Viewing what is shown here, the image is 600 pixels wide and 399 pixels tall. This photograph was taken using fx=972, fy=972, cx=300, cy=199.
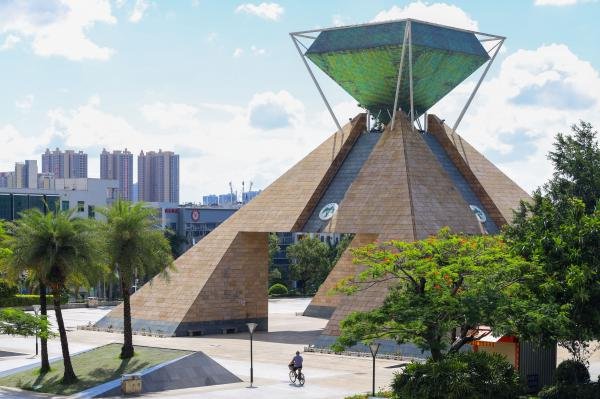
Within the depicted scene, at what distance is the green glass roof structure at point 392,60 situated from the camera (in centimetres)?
6419

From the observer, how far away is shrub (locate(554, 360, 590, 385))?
114 feet

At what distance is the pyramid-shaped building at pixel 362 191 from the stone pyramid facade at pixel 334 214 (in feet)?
0.28

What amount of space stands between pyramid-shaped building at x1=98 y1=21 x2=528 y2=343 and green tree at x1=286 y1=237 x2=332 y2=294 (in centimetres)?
2820

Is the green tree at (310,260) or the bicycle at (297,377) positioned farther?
the green tree at (310,260)

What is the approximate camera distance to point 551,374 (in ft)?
128

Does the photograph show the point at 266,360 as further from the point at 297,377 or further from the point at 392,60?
the point at 392,60

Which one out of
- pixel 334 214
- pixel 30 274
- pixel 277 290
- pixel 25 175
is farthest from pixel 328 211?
pixel 25 175

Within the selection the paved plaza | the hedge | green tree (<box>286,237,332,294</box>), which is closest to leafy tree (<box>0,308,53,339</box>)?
the paved plaza

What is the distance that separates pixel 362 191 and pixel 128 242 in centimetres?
1820

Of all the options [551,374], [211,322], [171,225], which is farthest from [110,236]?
[171,225]

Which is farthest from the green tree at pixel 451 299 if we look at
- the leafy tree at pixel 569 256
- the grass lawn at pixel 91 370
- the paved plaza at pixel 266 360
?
the grass lawn at pixel 91 370

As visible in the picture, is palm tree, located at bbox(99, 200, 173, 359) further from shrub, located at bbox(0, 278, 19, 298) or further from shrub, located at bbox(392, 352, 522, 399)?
shrub, located at bbox(0, 278, 19, 298)

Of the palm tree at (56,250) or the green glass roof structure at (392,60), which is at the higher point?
the green glass roof structure at (392,60)

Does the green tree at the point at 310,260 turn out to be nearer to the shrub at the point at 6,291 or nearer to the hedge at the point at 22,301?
the hedge at the point at 22,301
